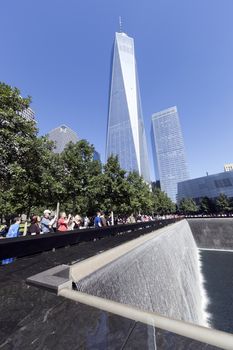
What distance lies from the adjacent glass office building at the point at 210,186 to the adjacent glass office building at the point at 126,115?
1336 inches

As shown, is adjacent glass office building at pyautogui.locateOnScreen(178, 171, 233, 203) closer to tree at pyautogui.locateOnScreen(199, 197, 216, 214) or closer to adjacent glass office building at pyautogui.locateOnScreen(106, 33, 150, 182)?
tree at pyautogui.locateOnScreen(199, 197, 216, 214)

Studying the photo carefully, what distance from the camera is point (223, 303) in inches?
509

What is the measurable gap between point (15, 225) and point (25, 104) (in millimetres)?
11020

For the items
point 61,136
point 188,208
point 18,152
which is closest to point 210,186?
point 188,208

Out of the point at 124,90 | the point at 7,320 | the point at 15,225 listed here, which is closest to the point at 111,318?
the point at 7,320

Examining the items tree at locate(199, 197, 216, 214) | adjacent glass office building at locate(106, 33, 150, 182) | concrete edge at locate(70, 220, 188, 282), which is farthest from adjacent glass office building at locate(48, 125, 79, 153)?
concrete edge at locate(70, 220, 188, 282)

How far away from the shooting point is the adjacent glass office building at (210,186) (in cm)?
10506

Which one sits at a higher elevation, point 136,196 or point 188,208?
point 188,208

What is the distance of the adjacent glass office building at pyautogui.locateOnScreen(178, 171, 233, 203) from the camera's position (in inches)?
4136

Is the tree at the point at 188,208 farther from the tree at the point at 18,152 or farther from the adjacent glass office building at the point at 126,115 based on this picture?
the tree at the point at 18,152

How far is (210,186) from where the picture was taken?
111m

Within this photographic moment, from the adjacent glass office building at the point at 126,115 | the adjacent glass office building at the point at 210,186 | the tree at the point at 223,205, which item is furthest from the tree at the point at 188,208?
the adjacent glass office building at the point at 126,115

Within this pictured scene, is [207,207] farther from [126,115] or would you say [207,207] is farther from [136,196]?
[126,115]

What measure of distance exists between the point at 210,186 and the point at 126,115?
254 feet
